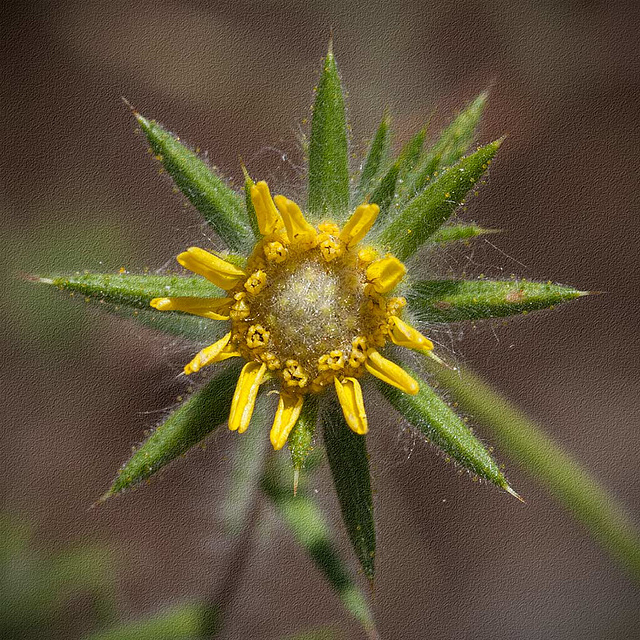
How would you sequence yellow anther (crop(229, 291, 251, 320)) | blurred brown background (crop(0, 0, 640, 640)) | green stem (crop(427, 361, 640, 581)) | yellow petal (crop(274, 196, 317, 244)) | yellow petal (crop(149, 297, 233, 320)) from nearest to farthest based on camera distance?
1. yellow petal (crop(274, 196, 317, 244))
2. yellow petal (crop(149, 297, 233, 320))
3. yellow anther (crop(229, 291, 251, 320))
4. green stem (crop(427, 361, 640, 581))
5. blurred brown background (crop(0, 0, 640, 640))

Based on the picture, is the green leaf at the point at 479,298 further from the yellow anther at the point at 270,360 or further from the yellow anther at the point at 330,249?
the yellow anther at the point at 270,360

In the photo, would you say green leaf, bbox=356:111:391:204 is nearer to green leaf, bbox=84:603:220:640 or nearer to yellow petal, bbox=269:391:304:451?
yellow petal, bbox=269:391:304:451

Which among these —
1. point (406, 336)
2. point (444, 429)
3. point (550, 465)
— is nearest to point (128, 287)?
point (406, 336)

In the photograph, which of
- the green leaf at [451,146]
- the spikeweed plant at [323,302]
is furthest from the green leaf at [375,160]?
the spikeweed plant at [323,302]

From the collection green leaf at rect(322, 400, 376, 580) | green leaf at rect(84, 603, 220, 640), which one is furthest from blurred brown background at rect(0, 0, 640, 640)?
green leaf at rect(322, 400, 376, 580)

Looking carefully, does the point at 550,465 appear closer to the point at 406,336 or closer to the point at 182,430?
the point at 406,336

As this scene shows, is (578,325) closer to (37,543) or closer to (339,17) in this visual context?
(339,17)
